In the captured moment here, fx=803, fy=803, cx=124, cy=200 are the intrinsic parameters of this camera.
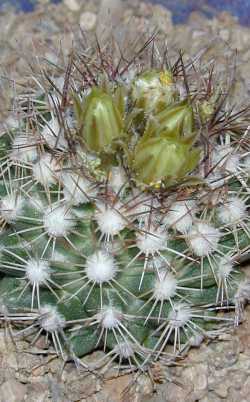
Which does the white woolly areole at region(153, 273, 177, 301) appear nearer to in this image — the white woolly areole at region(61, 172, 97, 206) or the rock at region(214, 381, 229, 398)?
the white woolly areole at region(61, 172, 97, 206)

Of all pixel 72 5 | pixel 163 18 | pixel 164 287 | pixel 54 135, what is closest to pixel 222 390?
pixel 164 287

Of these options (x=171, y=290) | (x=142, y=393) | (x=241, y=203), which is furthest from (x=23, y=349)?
(x=241, y=203)

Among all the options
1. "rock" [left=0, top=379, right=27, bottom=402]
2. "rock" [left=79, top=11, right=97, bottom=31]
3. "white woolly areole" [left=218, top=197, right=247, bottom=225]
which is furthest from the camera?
"rock" [left=79, top=11, right=97, bottom=31]

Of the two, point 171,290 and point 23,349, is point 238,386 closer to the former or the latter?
point 171,290

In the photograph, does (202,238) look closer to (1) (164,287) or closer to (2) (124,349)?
(1) (164,287)

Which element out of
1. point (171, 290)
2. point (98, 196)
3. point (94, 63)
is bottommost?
point (171, 290)

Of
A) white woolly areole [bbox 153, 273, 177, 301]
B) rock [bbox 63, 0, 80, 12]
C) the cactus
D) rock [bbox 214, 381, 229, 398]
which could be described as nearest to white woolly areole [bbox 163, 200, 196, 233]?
the cactus
